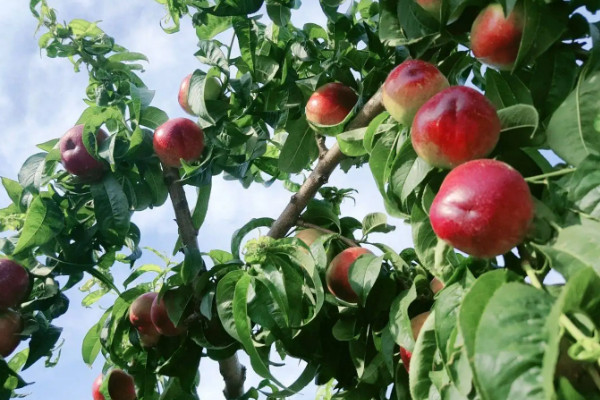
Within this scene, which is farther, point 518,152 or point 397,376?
point 397,376

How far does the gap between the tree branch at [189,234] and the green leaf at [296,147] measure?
27cm

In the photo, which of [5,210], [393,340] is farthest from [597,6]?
[5,210]

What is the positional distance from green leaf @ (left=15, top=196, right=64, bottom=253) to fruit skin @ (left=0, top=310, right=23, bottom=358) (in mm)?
198

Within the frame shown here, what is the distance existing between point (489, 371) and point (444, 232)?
26 centimetres

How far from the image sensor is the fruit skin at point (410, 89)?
114cm

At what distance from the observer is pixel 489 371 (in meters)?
0.63

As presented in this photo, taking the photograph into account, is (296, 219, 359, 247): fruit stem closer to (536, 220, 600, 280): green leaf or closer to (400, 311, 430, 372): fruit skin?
(400, 311, 430, 372): fruit skin

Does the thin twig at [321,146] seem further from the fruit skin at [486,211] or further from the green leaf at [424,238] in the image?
the fruit skin at [486,211]

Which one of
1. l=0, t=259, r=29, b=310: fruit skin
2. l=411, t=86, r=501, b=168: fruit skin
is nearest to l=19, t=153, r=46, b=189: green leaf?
l=0, t=259, r=29, b=310: fruit skin

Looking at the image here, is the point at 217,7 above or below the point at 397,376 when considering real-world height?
above

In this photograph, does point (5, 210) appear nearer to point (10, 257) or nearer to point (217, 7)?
point (10, 257)

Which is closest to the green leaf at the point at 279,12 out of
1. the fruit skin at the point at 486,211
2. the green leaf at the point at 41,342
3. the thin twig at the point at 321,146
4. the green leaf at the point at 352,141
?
the thin twig at the point at 321,146

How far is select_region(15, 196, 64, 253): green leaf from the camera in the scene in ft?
5.38

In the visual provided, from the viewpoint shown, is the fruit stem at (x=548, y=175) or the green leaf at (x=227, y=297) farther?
the green leaf at (x=227, y=297)
